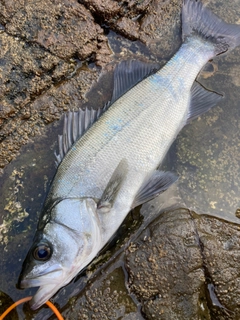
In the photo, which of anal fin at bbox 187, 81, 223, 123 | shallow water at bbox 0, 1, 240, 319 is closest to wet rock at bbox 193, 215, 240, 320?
shallow water at bbox 0, 1, 240, 319

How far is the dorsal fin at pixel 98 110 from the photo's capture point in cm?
303

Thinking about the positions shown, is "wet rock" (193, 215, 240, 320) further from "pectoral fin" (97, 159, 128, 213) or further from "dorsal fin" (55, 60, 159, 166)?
"dorsal fin" (55, 60, 159, 166)

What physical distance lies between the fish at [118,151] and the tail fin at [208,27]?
0.01 meters

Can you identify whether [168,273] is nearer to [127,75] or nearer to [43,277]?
[43,277]

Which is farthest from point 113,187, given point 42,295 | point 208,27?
point 208,27

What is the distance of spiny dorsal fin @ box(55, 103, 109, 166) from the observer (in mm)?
3019

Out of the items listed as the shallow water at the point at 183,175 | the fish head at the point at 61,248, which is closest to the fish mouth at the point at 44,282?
the fish head at the point at 61,248

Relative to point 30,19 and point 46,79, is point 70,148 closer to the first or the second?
point 46,79

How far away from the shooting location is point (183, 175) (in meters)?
3.24

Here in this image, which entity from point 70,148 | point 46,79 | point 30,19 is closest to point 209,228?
point 70,148

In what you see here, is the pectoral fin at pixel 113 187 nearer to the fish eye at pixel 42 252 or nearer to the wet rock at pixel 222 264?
the fish eye at pixel 42 252

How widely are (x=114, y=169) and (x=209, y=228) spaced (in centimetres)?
100

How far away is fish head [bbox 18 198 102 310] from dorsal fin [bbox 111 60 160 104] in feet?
3.87

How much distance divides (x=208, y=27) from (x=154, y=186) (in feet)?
5.98
